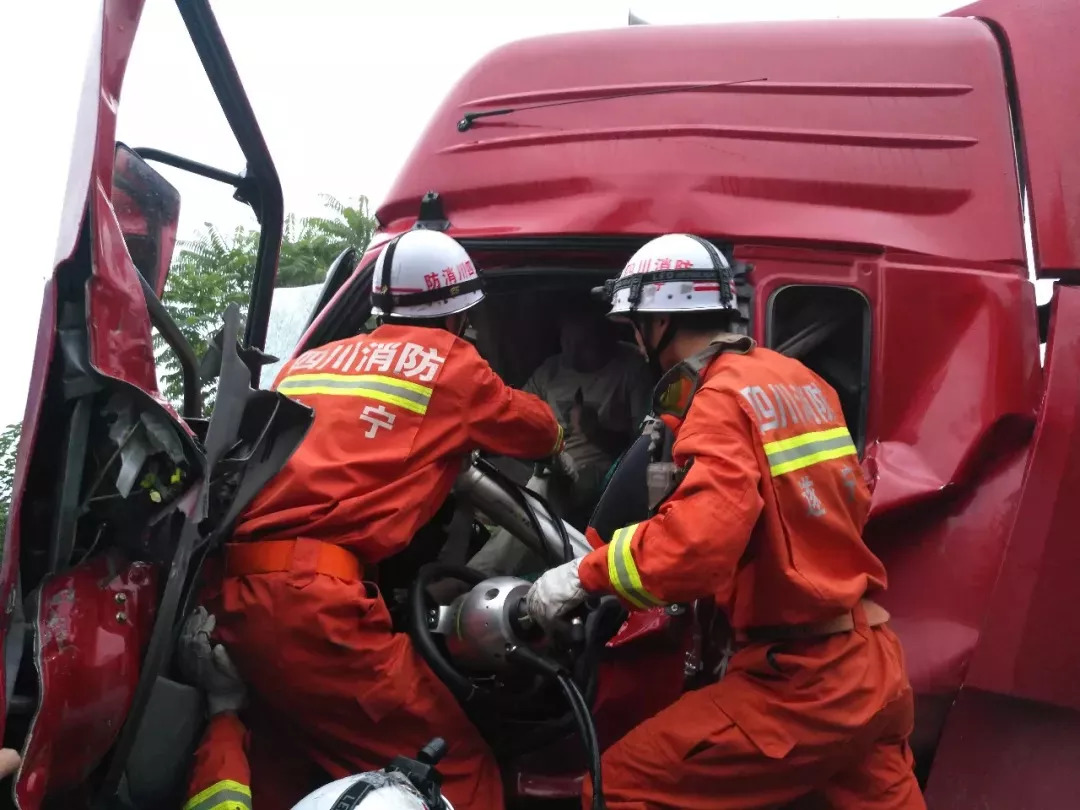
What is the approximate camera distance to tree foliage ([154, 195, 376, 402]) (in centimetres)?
585

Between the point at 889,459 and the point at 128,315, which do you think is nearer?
the point at 128,315

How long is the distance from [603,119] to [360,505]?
149cm

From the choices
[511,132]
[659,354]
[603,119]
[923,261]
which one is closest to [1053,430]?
[923,261]

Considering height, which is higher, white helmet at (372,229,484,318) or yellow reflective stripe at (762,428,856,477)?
white helmet at (372,229,484,318)

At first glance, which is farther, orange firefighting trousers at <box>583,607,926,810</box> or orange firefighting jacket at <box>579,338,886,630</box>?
orange firefighting trousers at <box>583,607,926,810</box>

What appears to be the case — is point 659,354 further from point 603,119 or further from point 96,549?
point 96,549

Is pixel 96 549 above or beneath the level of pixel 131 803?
above

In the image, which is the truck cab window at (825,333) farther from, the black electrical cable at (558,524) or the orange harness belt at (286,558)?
the orange harness belt at (286,558)

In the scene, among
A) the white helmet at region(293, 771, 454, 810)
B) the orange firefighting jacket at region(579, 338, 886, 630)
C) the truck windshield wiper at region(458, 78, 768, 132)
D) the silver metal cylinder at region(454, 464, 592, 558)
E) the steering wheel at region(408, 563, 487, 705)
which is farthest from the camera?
the truck windshield wiper at region(458, 78, 768, 132)

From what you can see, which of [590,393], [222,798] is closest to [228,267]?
[590,393]

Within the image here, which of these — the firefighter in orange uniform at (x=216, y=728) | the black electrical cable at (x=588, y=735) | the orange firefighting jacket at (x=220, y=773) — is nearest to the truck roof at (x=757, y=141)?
the black electrical cable at (x=588, y=735)

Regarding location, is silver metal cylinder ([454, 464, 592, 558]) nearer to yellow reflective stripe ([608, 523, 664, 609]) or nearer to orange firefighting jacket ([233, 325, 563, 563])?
orange firefighting jacket ([233, 325, 563, 563])

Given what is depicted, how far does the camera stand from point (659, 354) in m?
2.60

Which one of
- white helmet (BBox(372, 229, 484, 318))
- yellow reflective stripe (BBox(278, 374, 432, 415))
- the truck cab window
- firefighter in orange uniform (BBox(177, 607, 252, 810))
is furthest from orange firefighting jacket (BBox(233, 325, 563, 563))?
the truck cab window
